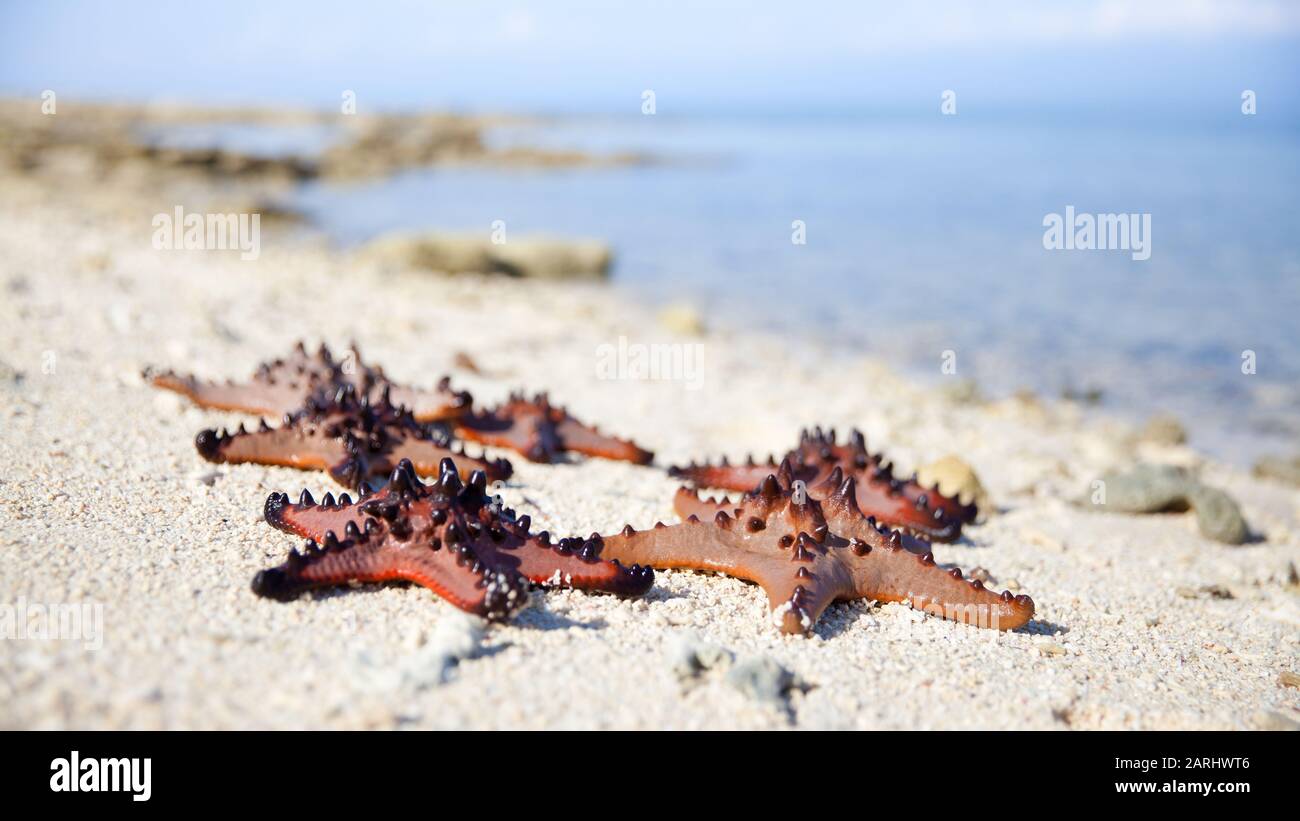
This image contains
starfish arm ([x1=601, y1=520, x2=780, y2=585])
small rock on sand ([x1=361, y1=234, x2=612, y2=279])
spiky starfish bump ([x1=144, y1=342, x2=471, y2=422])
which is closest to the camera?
starfish arm ([x1=601, y1=520, x2=780, y2=585])

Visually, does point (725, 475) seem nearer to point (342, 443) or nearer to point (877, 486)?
point (877, 486)

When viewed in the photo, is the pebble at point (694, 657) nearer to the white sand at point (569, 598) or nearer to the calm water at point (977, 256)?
the white sand at point (569, 598)

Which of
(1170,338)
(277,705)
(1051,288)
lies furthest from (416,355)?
(1051,288)

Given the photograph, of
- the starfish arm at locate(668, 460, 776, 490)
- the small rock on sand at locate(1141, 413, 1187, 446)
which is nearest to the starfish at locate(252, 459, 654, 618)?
the starfish arm at locate(668, 460, 776, 490)

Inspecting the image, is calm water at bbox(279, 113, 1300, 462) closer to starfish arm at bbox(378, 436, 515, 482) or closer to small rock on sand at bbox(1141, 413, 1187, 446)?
small rock on sand at bbox(1141, 413, 1187, 446)

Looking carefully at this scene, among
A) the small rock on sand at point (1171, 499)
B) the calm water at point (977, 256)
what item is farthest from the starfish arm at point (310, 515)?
the calm water at point (977, 256)

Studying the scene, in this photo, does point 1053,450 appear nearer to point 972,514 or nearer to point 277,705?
point 972,514
